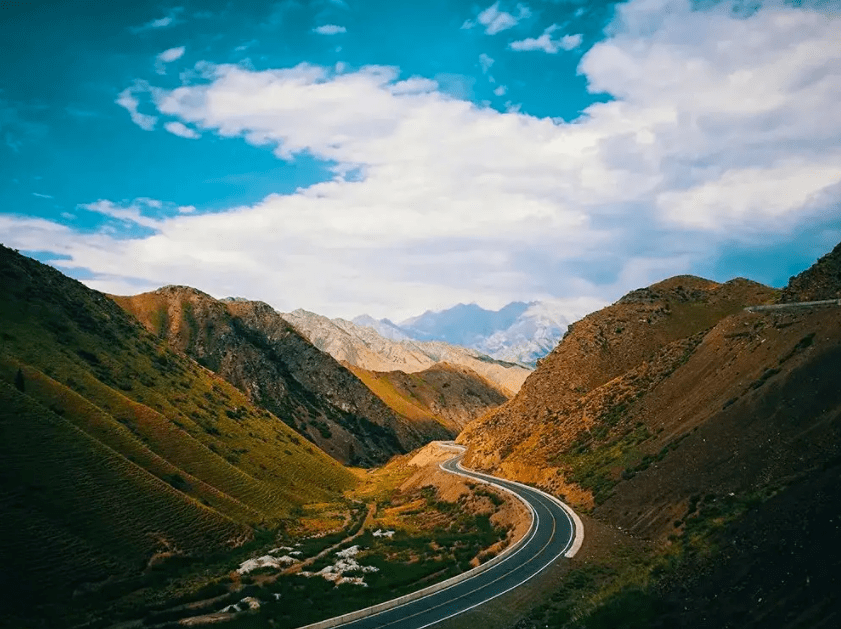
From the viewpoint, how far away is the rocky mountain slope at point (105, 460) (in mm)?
29344

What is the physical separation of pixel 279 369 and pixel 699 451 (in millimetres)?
124326

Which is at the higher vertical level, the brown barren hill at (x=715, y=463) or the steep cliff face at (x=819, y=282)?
the steep cliff face at (x=819, y=282)

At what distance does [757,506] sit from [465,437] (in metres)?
108

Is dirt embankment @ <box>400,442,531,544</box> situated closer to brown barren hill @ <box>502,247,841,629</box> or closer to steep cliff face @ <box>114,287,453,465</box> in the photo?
brown barren hill @ <box>502,247,841,629</box>

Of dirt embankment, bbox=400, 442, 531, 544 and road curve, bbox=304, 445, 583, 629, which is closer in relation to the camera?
road curve, bbox=304, 445, 583, 629

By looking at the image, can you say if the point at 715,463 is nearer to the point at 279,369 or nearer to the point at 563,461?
the point at 563,461

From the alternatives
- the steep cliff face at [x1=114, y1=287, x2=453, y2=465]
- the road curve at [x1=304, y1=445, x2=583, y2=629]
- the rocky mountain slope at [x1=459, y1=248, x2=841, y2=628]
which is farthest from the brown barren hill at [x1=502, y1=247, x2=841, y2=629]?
the steep cliff face at [x1=114, y1=287, x2=453, y2=465]

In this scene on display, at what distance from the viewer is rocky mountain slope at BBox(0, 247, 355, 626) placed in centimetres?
2934

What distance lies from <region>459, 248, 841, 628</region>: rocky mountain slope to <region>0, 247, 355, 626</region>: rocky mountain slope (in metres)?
25.2

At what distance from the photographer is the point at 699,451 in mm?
40938

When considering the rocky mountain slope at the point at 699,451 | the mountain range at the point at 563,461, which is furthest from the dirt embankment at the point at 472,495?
the rocky mountain slope at the point at 699,451

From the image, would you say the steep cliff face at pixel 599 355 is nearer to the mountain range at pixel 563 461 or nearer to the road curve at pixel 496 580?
the mountain range at pixel 563 461

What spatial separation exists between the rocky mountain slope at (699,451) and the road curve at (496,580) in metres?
3.40

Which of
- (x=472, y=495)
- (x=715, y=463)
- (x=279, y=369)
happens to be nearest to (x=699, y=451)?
(x=715, y=463)
